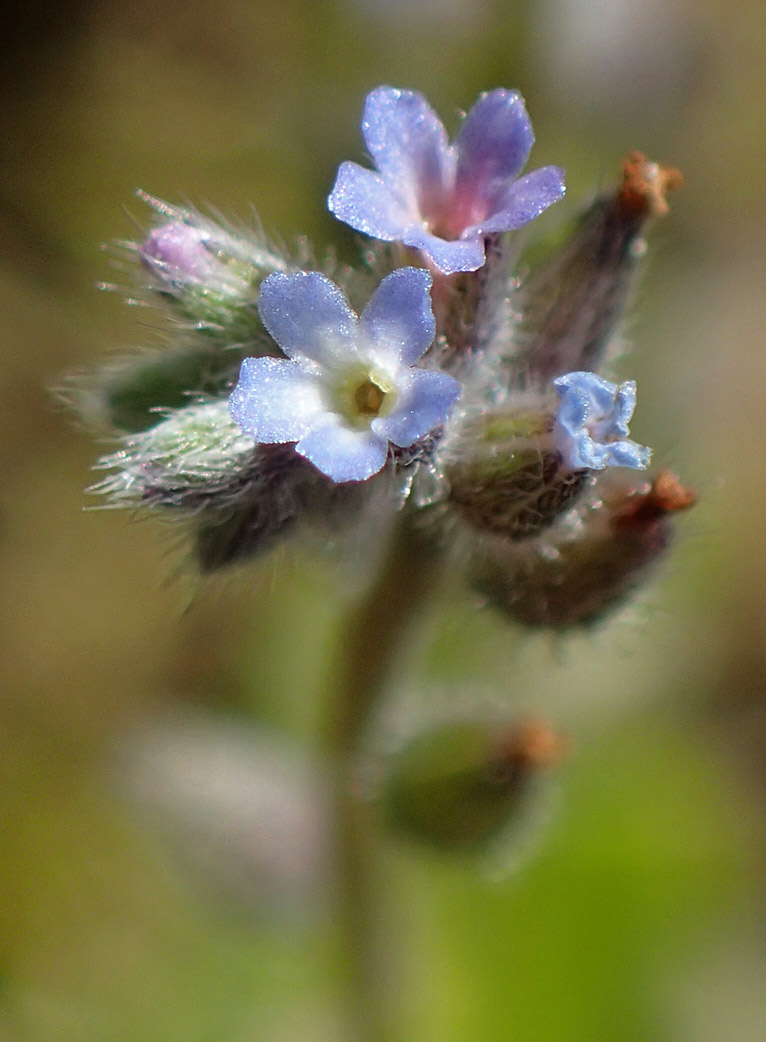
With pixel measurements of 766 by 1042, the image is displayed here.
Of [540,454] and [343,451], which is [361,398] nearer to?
[343,451]

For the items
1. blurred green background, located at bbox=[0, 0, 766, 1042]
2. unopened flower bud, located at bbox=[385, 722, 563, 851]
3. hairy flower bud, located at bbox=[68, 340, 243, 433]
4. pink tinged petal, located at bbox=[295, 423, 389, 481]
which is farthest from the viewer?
blurred green background, located at bbox=[0, 0, 766, 1042]

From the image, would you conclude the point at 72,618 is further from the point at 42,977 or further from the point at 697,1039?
the point at 697,1039

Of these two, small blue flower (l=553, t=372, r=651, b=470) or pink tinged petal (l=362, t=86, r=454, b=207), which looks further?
pink tinged petal (l=362, t=86, r=454, b=207)

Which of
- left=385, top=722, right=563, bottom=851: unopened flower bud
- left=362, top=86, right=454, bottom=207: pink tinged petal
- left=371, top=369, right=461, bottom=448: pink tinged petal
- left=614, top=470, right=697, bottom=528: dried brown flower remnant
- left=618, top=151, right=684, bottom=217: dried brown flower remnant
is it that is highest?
left=618, top=151, right=684, bottom=217: dried brown flower remnant

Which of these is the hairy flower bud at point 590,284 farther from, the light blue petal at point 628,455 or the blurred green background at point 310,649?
the blurred green background at point 310,649

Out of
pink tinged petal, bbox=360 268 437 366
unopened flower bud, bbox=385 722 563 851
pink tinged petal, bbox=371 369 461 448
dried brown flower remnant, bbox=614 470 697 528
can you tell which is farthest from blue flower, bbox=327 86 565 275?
unopened flower bud, bbox=385 722 563 851

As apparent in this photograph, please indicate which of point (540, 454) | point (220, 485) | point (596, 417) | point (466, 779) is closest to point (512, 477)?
point (540, 454)

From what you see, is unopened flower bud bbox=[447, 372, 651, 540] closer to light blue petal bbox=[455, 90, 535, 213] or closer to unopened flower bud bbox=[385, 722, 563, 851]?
light blue petal bbox=[455, 90, 535, 213]
